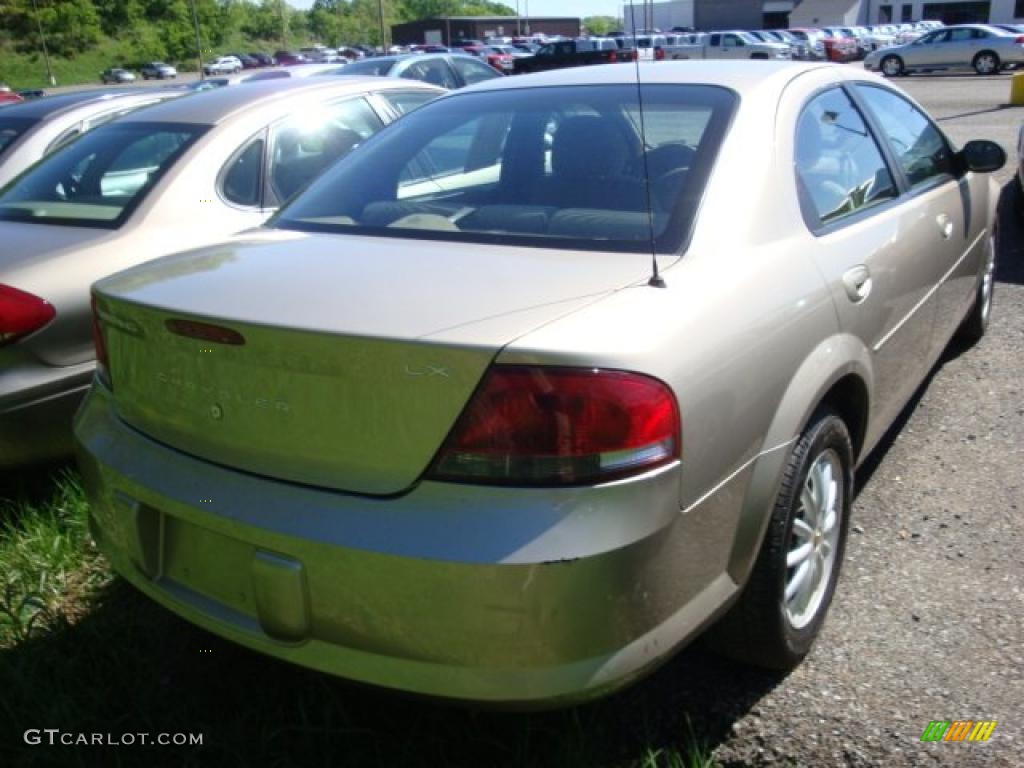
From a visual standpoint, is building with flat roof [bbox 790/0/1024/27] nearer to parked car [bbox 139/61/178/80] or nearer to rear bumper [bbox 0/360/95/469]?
parked car [bbox 139/61/178/80]

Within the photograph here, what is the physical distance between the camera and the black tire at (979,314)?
4766 mm

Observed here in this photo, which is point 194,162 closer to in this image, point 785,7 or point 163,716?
point 163,716

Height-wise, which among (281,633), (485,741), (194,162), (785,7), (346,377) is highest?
(785,7)

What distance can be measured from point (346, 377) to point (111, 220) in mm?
2583

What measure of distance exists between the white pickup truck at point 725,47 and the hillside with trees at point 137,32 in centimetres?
3624

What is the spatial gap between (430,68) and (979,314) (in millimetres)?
8950

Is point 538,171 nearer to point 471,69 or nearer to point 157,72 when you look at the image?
point 471,69

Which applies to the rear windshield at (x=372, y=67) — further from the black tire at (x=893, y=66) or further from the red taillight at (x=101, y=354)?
the black tire at (x=893, y=66)

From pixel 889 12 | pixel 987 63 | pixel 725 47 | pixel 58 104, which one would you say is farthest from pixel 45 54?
pixel 58 104

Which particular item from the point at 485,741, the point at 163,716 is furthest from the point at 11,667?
the point at 485,741

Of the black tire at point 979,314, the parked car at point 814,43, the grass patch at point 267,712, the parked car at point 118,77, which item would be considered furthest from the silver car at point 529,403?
the parked car at point 118,77

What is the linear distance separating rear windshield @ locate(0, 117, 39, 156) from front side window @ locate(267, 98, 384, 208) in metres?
2.53

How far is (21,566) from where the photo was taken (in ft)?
10.5

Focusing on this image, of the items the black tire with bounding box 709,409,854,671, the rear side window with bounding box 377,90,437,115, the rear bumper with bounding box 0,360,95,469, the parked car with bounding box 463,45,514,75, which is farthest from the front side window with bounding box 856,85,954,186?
the parked car with bounding box 463,45,514,75
